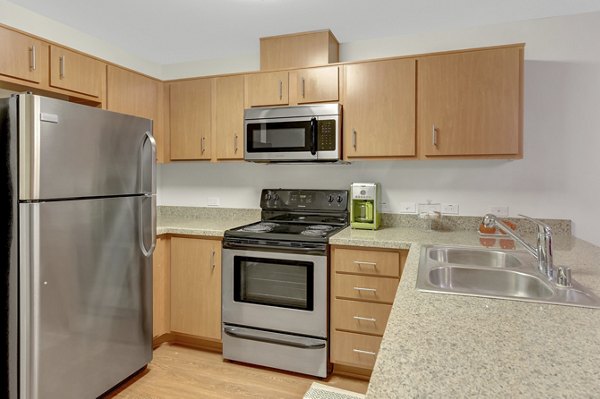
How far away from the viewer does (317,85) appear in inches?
103

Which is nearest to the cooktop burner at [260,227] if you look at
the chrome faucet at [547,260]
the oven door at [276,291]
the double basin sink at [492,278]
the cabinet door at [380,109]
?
the oven door at [276,291]

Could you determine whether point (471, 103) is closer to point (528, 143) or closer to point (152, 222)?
point (528, 143)

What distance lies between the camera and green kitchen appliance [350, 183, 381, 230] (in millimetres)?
2561

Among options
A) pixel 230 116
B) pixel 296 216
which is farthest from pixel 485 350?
pixel 230 116

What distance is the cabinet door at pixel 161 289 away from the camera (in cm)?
264

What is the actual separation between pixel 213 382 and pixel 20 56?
7.42 ft

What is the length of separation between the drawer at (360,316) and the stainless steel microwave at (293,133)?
99 cm

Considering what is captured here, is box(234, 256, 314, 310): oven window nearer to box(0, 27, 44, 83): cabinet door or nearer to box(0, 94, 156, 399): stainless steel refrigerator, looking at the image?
box(0, 94, 156, 399): stainless steel refrigerator

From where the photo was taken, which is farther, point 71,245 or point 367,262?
point 367,262

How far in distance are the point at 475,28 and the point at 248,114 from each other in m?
1.74

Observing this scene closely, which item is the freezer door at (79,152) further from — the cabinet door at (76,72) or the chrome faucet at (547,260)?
the chrome faucet at (547,260)

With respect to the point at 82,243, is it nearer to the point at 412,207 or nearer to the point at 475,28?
the point at 412,207

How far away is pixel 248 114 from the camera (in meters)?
2.73

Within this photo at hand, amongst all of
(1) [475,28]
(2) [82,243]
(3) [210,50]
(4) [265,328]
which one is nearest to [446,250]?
(4) [265,328]
